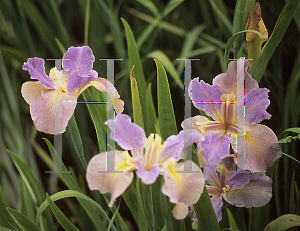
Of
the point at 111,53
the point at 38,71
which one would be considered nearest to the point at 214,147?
the point at 38,71

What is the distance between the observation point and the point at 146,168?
0.83 ft

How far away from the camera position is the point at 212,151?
0.29 meters

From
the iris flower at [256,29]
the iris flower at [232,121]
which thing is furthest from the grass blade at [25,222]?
the iris flower at [256,29]

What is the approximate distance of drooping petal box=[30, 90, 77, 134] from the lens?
30 cm

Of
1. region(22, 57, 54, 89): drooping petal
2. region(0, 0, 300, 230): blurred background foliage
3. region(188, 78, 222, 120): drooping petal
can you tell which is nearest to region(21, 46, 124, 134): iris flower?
region(22, 57, 54, 89): drooping petal

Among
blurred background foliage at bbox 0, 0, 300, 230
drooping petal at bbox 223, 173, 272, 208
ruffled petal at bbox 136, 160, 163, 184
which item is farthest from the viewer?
blurred background foliage at bbox 0, 0, 300, 230

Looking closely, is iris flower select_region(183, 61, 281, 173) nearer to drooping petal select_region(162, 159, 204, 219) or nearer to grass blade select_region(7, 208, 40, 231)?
drooping petal select_region(162, 159, 204, 219)

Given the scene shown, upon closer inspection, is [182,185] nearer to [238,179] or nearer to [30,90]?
[238,179]

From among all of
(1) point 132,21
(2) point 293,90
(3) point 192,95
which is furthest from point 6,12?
(2) point 293,90

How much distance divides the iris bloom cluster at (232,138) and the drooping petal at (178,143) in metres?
0.04

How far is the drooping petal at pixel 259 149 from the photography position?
0.98ft

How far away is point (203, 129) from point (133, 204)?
14cm

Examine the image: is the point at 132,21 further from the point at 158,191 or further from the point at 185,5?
the point at 158,191

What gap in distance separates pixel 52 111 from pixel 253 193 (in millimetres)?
278
